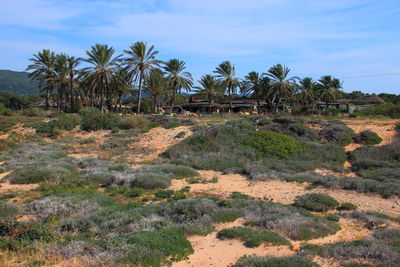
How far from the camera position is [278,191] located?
12094mm

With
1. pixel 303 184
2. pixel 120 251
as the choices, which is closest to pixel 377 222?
pixel 303 184

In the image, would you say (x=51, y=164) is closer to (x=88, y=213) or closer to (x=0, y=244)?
(x=88, y=213)

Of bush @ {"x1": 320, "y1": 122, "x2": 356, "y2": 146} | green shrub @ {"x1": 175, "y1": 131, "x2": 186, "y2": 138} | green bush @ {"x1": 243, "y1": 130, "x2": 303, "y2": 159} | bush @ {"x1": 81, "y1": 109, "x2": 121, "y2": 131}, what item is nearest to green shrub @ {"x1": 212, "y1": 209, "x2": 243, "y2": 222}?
green bush @ {"x1": 243, "y1": 130, "x2": 303, "y2": 159}

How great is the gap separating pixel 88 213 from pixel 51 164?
22.8ft

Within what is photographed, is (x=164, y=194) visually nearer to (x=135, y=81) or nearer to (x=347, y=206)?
(x=347, y=206)

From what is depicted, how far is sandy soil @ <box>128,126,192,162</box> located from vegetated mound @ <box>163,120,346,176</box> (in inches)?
39.1

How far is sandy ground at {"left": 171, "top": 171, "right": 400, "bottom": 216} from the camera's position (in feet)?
34.9

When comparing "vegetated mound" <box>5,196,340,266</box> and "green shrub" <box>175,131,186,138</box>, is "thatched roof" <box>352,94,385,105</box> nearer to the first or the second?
"green shrub" <box>175,131,186,138</box>

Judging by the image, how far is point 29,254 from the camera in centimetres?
618

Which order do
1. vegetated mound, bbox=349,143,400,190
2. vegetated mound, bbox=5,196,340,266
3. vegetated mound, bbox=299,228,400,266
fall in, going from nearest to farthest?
vegetated mound, bbox=299,228,400,266
vegetated mound, bbox=5,196,340,266
vegetated mound, bbox=349,143,400,190

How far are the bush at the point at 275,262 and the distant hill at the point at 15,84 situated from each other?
163158mm

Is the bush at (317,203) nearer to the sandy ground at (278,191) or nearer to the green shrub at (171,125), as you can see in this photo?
the sandy ground at (278,191)

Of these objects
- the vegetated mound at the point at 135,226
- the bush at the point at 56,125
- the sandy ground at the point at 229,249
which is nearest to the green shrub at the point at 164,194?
the vegetated mound at the point at 135,226

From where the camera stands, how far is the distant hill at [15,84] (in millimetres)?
160250
